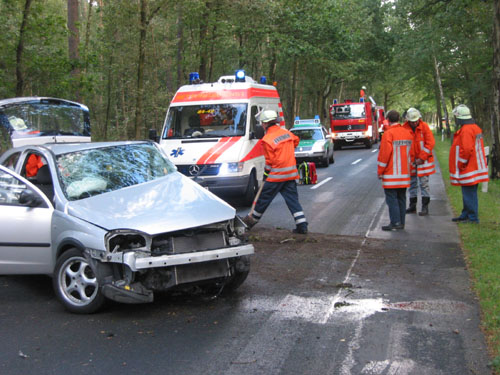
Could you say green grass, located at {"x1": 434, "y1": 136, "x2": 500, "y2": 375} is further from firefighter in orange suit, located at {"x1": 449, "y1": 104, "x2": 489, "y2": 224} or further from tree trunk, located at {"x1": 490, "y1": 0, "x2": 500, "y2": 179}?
tree trunk, located at {"x1": 490, "y1": 0, "x2": 500, "y2": 179}

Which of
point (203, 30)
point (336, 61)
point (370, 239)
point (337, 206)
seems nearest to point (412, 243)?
point (370, 239)

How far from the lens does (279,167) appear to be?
30.9ft

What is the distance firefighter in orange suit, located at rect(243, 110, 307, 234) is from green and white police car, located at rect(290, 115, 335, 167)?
13.5 metres

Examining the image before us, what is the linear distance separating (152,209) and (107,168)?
4.04 ft

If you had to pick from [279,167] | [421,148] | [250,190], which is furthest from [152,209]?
[250,190]

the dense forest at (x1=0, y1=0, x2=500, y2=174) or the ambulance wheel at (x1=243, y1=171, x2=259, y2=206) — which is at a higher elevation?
the dense forest at (x1=0, y1=0, x2=500, y2=174)

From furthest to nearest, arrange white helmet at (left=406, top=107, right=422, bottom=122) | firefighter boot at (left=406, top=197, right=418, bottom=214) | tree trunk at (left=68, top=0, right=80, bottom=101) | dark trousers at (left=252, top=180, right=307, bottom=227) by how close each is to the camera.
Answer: tree trunk at (left=68, top=0, right=80, bottom=101) < firefighter boot at (left=406, top=197, right=418, bottom=214) < white helmet at (left=406, top=107, right=422, bottom=122) < dark trousers at (left=252, top=180, right=307, bottom=227)

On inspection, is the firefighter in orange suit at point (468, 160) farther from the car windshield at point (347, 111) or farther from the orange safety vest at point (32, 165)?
the car windshield at point (347, 111)

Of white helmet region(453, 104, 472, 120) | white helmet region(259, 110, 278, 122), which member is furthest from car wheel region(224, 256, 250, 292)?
white helmet region(453, 104, 472, 120)

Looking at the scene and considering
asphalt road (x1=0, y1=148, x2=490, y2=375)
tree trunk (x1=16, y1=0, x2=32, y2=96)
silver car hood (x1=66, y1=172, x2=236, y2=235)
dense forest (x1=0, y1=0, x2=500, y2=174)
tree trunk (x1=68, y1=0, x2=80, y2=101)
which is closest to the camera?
asphalt road (x1=0, y1=148, x2=490, y2=375)

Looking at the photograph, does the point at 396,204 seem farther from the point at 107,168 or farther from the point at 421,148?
the point at 107,168

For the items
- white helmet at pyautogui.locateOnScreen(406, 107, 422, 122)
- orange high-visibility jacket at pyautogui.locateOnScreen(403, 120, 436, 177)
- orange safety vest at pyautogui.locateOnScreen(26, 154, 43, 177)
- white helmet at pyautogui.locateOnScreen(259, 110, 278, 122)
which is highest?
white helmet at pyautogui.locateOnScreen(406, 107, 422, 122)

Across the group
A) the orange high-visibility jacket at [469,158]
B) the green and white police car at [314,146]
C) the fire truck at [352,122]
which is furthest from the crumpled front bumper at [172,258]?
the fire truck at [352,122]

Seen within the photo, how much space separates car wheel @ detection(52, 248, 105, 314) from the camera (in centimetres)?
550
